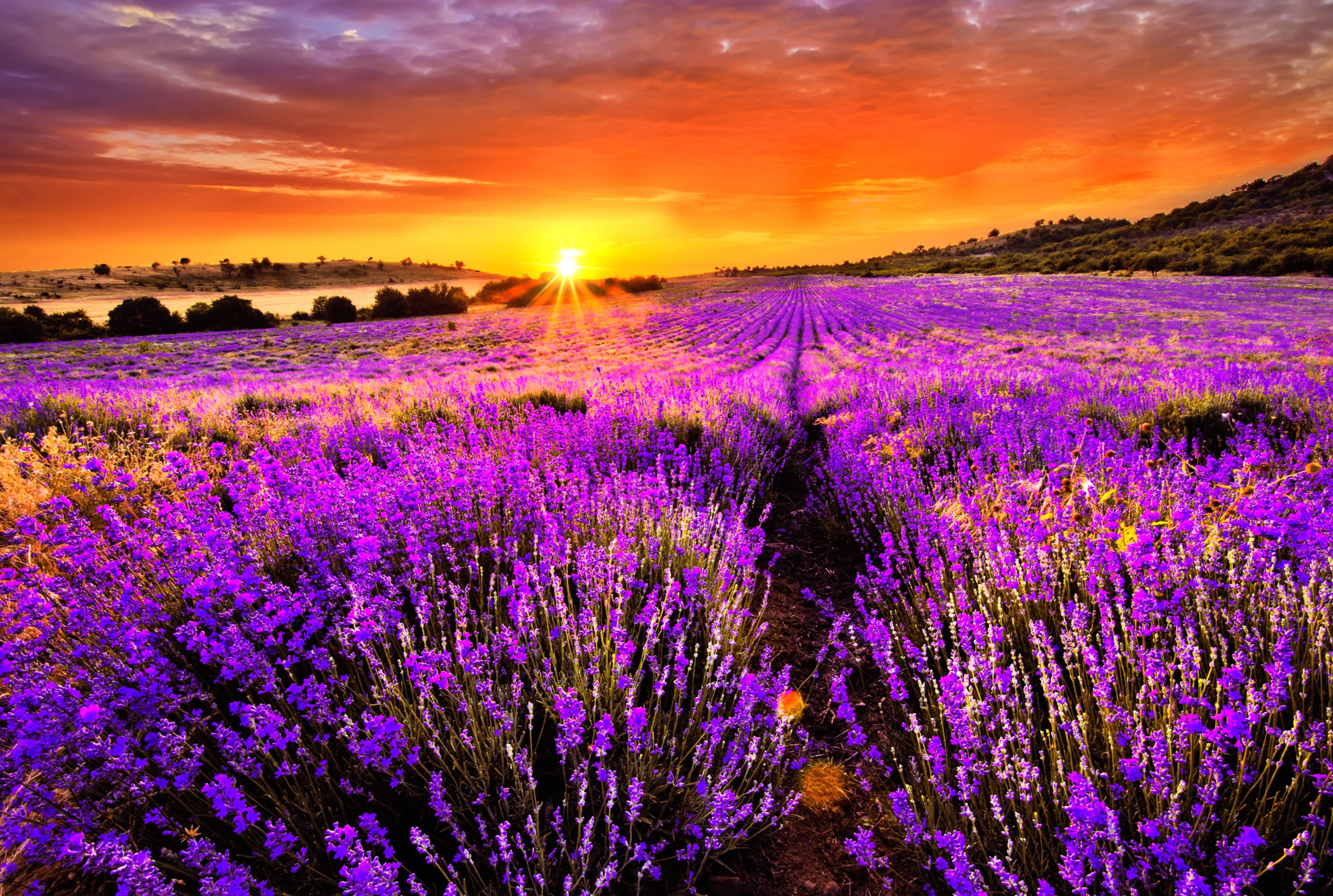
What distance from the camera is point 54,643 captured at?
2.23m

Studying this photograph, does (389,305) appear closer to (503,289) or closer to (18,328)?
(18,328)

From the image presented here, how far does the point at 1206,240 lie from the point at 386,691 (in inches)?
2476

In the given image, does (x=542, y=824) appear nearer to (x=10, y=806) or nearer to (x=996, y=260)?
(x=10, y=806)

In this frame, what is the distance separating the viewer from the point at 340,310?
39.0 meters

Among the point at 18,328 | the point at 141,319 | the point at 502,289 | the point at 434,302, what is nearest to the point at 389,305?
the point at 434,302

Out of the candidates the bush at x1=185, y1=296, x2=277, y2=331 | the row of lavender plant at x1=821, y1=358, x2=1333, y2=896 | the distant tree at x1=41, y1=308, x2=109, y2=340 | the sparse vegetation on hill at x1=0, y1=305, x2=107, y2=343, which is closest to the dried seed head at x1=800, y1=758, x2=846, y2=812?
the row of lavender plant at x1=821, y1=358, x2=1333, y2=896

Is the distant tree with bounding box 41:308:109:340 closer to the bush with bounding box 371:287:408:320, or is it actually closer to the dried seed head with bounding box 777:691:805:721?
the bush with bounding box 371:287:408:320

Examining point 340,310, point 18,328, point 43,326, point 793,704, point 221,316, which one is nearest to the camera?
point 793,704

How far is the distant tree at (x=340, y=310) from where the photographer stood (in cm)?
3891

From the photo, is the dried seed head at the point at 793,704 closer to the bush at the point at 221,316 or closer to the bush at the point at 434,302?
the bush at the point at 221,316

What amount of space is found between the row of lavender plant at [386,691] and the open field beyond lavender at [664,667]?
23 millimetres

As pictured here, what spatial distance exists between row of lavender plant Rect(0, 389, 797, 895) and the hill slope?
Answer: 46.6m

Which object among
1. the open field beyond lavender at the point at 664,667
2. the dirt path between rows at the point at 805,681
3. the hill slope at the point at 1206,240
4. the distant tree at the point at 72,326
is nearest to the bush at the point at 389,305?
the distant tree at the point at 72,326

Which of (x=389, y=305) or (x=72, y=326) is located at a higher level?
(x=389, y=305)
